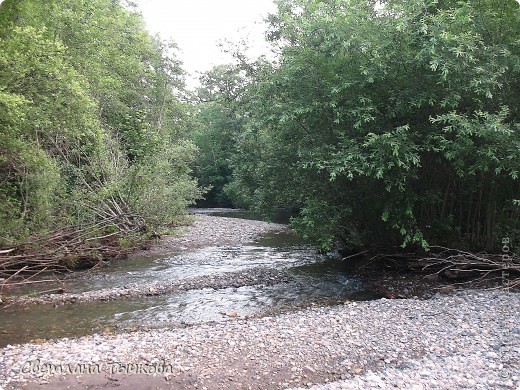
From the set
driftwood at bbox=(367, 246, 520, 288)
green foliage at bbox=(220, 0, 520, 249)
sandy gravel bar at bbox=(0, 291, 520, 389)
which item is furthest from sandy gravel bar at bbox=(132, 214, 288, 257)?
sandy gravel bar at bbox=(0, 291, 520, 389)

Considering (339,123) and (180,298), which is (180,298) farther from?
(339,123)

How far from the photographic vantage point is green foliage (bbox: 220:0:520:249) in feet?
29.1

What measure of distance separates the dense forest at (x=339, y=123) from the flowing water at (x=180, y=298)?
156cm

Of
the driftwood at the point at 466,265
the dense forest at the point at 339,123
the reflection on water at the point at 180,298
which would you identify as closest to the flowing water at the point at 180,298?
the reflection on water at the point at 180,298

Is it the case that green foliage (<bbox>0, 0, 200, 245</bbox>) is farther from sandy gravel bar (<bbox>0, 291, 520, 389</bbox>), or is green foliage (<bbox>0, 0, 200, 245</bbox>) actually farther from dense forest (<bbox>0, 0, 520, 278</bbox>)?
sandy gravel bar (<bbox>0, 291, 520, 389</bbox>)

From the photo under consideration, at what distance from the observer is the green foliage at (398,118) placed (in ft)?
29.1

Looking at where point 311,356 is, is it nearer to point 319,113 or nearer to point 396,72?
point 319,113

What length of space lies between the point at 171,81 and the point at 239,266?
55.2 feet

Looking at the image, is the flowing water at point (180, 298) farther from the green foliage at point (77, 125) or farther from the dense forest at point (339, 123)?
the green foliage at point (77, 125)

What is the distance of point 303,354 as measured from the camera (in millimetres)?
6414

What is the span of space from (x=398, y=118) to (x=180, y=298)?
7527 millimetres

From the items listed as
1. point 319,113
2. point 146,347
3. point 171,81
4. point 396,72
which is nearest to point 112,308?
point 146,347

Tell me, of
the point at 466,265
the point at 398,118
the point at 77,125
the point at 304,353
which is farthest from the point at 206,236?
the point at 304,353

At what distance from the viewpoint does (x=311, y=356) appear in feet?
20.9
